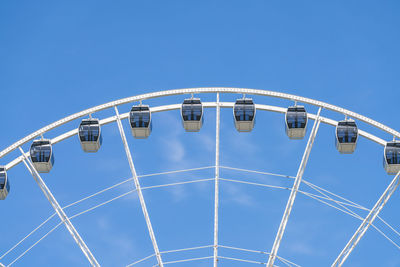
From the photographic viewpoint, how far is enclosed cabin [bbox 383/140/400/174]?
43656 millimetres

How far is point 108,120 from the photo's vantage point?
4406 cm

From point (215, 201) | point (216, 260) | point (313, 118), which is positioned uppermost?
point (313, 118)

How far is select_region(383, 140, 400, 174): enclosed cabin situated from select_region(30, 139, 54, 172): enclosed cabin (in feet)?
51.4

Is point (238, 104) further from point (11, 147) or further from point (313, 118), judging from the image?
point (11, 147)

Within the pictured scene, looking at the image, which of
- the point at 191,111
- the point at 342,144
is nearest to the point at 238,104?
the point at 191,111

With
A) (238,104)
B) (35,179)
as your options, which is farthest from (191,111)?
(35,179)

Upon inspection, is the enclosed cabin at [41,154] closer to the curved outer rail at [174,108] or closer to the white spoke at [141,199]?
the curved outer rail at [174,108]

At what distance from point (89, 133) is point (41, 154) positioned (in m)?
2.44

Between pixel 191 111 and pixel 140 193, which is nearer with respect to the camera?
pixel 140 193

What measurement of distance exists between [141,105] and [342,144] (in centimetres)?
963

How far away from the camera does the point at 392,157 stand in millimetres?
43812

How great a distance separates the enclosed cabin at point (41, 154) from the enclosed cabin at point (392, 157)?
51.4ft

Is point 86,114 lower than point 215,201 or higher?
higher

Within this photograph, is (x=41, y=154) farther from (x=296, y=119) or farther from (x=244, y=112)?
(x=296, y=119)
